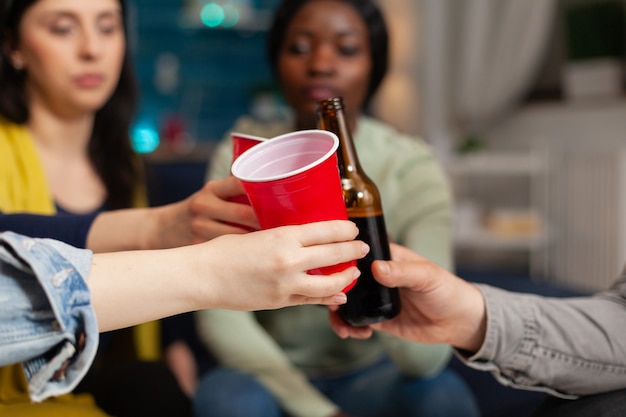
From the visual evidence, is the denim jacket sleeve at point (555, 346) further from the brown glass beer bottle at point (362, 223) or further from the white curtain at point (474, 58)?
the white curtain at point (474, 58)

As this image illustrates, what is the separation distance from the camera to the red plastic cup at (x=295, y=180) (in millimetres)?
597

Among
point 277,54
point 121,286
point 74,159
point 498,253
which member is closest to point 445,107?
point 498,253

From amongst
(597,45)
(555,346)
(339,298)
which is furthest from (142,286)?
(597,45)

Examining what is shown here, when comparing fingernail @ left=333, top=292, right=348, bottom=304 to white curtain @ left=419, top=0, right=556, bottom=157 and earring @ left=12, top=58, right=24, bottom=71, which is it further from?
white curtain @ left=419, top=0, right=556, bottom=157

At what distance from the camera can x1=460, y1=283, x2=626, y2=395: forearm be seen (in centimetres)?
78

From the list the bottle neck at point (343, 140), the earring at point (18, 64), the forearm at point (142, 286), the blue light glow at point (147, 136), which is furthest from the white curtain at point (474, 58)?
the forearm at point (142, 286)

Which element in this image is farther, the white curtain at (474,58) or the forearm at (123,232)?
the white curtain at (474,58)

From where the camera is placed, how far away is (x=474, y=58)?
10.8ft

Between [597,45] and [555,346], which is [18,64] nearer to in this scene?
[555,346]

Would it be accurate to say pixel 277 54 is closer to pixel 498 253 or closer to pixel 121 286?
pixel 121 286

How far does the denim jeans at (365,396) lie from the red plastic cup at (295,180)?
489 millimetres

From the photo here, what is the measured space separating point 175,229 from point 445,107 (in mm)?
2944

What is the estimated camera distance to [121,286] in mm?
594

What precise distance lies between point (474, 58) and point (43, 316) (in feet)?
10.1
